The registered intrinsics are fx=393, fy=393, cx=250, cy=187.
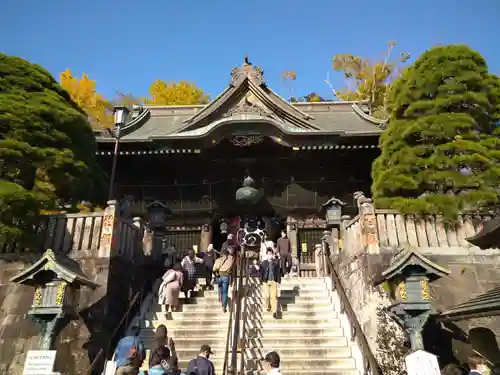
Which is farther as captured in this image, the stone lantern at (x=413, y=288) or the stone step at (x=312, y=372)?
the stone step at (x=312, y=372)

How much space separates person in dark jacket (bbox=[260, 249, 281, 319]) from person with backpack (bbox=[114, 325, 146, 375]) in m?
4.06

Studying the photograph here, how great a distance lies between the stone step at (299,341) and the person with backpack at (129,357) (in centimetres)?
326

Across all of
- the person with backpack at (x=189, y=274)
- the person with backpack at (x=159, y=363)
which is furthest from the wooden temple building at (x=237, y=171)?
the person with backpack at (x=159, y=363)

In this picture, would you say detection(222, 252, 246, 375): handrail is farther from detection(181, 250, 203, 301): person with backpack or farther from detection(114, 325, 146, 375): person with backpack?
detection(114, 325, 146, 375): person with backpack

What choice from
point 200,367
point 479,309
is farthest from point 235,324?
point 479,309

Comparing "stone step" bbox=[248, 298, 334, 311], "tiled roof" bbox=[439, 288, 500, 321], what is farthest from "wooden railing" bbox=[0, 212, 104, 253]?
"tiled roof" bbox=[439, 288, 500, 321]

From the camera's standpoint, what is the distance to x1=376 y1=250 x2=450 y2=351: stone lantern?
641cm

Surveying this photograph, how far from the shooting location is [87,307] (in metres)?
8.66

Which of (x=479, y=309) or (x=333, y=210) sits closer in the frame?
(x=479, y=309)

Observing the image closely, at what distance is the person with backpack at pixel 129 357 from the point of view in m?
4.80

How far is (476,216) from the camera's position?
972 centimetres

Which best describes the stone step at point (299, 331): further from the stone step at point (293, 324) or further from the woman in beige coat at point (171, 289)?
the woman in beige coat at point (171, 289)

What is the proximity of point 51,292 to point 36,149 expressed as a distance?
4304 millimetres

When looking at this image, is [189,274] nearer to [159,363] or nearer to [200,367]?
[200,367]
